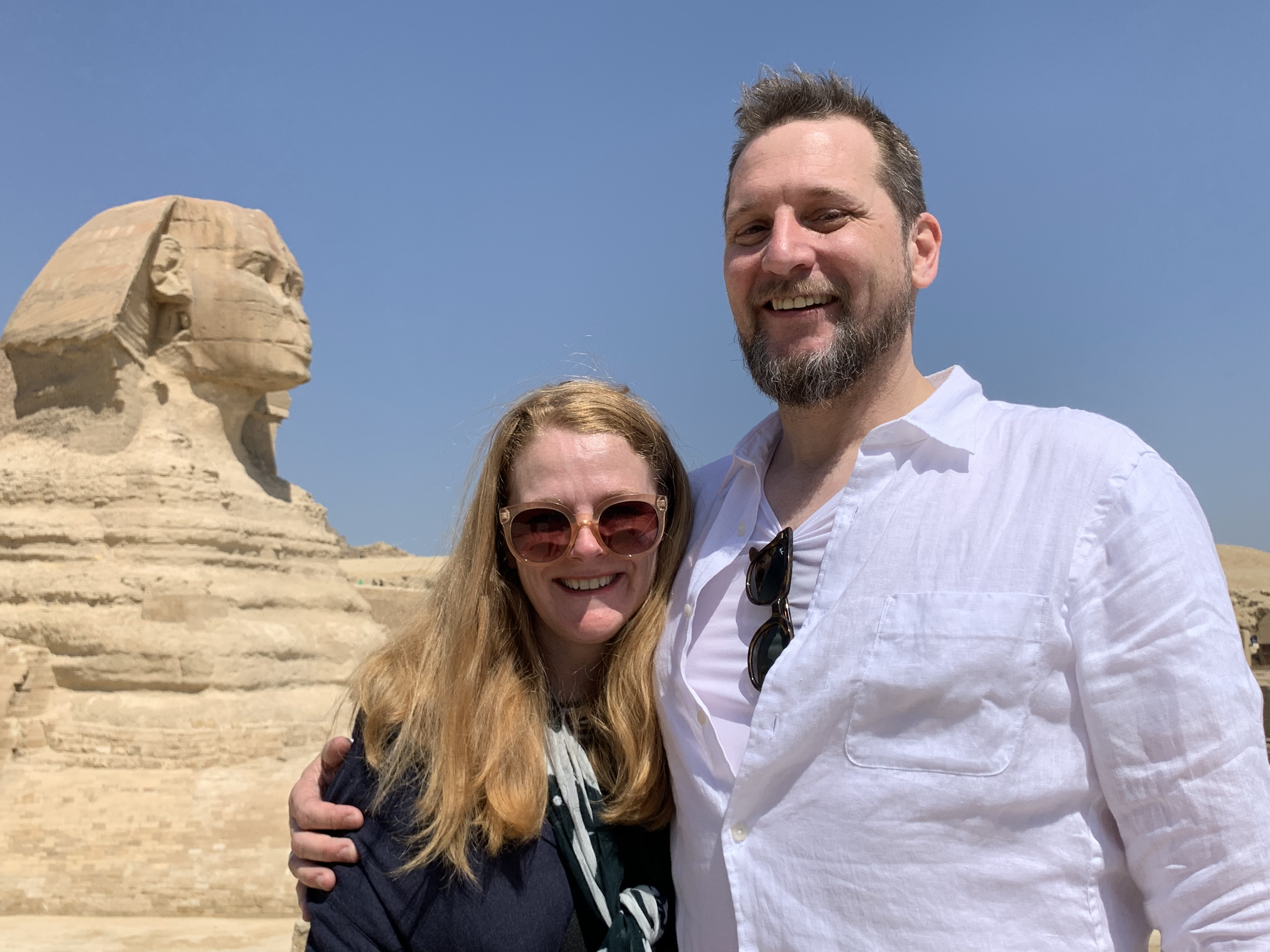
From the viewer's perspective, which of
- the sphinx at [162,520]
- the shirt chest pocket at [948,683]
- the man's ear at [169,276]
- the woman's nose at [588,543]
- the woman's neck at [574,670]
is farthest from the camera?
the man's ear at [169,276]

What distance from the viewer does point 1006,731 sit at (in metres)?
1.59

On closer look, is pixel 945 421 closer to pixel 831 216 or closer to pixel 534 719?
pixel 831 216

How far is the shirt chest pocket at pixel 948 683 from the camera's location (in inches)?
62.7

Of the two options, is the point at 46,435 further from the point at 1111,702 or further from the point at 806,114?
the point at 1111,702

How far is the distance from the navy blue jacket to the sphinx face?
850 cm

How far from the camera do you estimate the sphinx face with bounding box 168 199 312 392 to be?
31.8 feet

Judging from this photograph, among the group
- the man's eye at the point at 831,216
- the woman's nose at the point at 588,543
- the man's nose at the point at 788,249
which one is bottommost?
the woman's nose at the point at 588,543

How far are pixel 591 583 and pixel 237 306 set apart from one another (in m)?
8.52

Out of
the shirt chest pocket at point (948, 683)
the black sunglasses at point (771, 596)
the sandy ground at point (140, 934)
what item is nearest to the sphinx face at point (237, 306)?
the sandy ground at point (140, 934)

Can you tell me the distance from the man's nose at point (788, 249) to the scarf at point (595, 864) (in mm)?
1109

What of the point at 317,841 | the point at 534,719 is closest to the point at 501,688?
the point at 534,719

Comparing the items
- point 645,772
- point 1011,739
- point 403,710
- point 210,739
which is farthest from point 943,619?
point 210,739

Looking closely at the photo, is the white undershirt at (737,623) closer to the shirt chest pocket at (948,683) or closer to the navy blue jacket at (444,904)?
the shirt chest pocket at (948,683)

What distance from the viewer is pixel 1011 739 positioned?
62.3 inches
